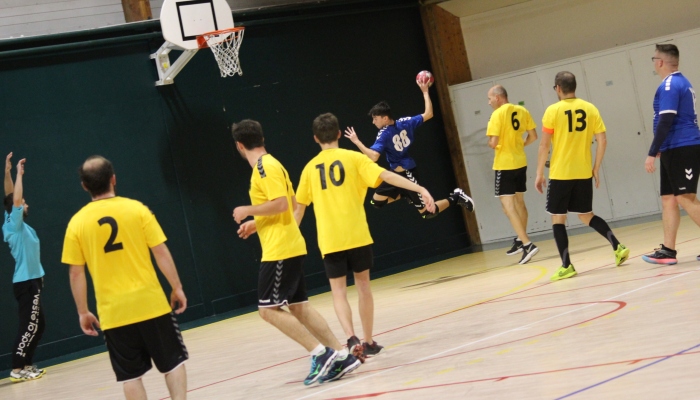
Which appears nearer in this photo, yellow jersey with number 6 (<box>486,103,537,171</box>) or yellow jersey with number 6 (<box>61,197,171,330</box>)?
yellow jersey with number 6 (<box>61,197,171,330</box>)

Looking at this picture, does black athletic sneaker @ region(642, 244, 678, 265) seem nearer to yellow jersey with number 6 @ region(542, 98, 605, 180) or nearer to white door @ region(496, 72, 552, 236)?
yellow jersey with number 6 @ region(542, 98, 605, 180)

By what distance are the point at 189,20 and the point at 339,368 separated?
7.17 metres

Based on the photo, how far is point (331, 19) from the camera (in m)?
14.3

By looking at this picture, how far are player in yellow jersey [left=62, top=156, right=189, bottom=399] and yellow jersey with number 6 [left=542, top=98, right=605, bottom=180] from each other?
474 cm

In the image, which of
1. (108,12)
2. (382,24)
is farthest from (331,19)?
(108,12)

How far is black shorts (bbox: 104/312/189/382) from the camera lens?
178 inches

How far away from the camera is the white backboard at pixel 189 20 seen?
11.4 m

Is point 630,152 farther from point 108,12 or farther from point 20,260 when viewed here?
point 20,260

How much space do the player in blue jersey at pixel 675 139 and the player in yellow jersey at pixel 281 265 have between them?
10.9 feet

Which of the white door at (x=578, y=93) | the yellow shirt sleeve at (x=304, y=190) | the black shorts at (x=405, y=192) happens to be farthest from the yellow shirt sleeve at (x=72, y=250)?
the white door at (x=578, y=93)

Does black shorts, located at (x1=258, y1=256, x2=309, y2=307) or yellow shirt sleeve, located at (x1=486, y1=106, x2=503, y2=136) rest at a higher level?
yellow shirt sleeve, located at (x1=486, y1=106, x2=503, y2=136)

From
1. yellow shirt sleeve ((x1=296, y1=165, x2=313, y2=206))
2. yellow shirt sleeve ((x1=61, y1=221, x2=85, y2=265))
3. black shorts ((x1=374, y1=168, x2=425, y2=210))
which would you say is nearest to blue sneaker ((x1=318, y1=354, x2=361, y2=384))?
yellow shirt sleeve ((x1=296, y1=165, x2=313, y2=206))

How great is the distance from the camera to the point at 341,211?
242 inches

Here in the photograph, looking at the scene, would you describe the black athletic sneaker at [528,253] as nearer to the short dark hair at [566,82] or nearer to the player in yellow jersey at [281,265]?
the short dark hair at [566,82]
